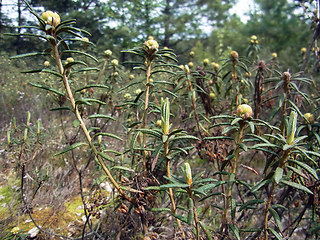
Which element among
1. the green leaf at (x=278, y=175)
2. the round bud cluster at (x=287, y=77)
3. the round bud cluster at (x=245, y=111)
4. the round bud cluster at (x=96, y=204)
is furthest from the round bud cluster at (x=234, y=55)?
the round bud cluster at (x=96, y=204)

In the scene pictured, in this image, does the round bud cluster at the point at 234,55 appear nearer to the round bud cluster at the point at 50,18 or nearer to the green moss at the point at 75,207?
the round bud cluster at the point at 50,18

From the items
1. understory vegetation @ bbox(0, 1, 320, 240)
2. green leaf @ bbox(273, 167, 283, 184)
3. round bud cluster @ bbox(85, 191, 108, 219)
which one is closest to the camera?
green leaf @ bbox(273, 167, 283, 184)

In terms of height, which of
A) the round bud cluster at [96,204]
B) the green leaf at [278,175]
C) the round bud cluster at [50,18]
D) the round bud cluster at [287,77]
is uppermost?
the round bud cluster at [50,18]

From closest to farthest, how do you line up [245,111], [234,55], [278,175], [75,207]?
[278,175] < [245,111] < [234,55] < [75,207]

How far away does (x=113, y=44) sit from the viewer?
9.27 meters

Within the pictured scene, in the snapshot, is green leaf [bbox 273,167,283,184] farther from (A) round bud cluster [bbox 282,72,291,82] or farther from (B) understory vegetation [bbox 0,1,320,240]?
(A) round bud cluster [bbox 282,72,291,82]

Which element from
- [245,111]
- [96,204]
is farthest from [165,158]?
[96,204]

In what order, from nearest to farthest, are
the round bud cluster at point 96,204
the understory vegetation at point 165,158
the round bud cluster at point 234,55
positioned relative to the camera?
1. the understory vegetation at point 165,158
2. the round bud cluster at point 96,204
3. the round bud cluster at point 234,55

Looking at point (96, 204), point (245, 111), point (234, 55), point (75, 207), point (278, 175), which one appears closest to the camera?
point (278, 175)

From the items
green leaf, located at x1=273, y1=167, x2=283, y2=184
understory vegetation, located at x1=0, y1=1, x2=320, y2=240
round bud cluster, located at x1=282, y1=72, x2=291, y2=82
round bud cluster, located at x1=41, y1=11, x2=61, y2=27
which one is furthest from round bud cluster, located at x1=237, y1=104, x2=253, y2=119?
round bud cluster, located at x1=41, y1=11, x2=61, y2=27

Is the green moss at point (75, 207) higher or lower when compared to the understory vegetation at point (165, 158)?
lower

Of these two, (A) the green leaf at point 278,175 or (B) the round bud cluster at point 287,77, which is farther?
(B) the round bud cluster at point 287,77

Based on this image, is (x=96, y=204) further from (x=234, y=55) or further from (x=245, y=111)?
(x=234, y=55)

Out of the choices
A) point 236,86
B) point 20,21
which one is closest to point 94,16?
point 20,21
